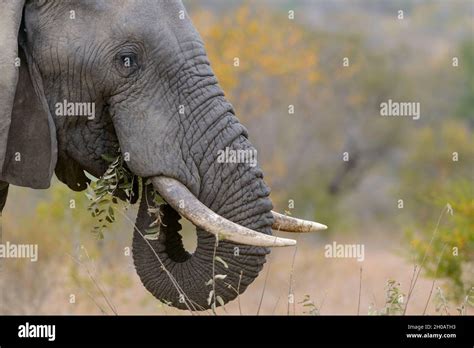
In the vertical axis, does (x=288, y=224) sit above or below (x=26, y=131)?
below

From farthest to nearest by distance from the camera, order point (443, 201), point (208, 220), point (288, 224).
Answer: point (443, 201) → point (288, 224) → point (208, 220)

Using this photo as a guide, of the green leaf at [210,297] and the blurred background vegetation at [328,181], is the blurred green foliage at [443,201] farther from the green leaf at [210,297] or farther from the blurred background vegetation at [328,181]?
the green leaf at [210,297]

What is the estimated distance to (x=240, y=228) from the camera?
4.64 metres

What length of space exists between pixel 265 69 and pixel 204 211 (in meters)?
13.1

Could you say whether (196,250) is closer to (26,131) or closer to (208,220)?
(208,220)

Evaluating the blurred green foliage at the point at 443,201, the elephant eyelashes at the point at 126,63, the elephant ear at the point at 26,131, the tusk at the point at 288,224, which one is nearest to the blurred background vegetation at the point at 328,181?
the blurred green foliage at the point at 443,201

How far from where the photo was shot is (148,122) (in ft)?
15.7

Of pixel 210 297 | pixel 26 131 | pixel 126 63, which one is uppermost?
pixel 126 63

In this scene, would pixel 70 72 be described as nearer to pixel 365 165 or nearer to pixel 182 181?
pixel 182 181

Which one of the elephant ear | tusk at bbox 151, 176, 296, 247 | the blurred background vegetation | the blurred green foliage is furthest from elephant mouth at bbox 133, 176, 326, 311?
the blurred green foliage

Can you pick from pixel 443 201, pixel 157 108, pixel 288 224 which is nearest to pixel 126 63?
pixel 157 108

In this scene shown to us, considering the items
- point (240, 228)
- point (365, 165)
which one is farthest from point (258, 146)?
point (240, 228)

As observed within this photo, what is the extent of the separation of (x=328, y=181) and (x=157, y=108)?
1826cm

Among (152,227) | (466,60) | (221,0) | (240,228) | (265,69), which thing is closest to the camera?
(240,228)
